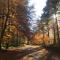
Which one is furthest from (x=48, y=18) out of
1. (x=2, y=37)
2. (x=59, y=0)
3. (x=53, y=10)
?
(x=2, y=37)

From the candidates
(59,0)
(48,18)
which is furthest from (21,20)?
(48,18)

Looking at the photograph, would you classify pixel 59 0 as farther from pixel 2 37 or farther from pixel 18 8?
pixel 2 37

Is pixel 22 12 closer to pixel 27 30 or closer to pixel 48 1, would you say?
pixel 27 30

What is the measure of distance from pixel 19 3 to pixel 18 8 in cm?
70

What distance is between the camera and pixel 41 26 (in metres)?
56.8

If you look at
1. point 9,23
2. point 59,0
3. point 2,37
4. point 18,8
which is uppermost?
point 59,0

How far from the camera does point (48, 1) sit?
39.2m

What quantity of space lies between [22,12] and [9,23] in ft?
9.24

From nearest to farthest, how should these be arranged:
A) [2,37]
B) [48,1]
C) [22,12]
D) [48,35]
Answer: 1. [2,37]
2. [22,12]
3. [48,1]
4. [48,35]

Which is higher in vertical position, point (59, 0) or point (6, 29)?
point (59, 0)

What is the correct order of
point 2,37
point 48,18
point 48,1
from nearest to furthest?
point 2,37, point 48,1, point 48,18

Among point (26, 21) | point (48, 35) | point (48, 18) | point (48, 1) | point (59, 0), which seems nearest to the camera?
point (26, 21)

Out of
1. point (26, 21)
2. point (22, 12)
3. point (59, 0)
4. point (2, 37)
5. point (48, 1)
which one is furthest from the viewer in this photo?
point (48, 1)

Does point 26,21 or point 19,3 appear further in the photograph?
point 26,21
